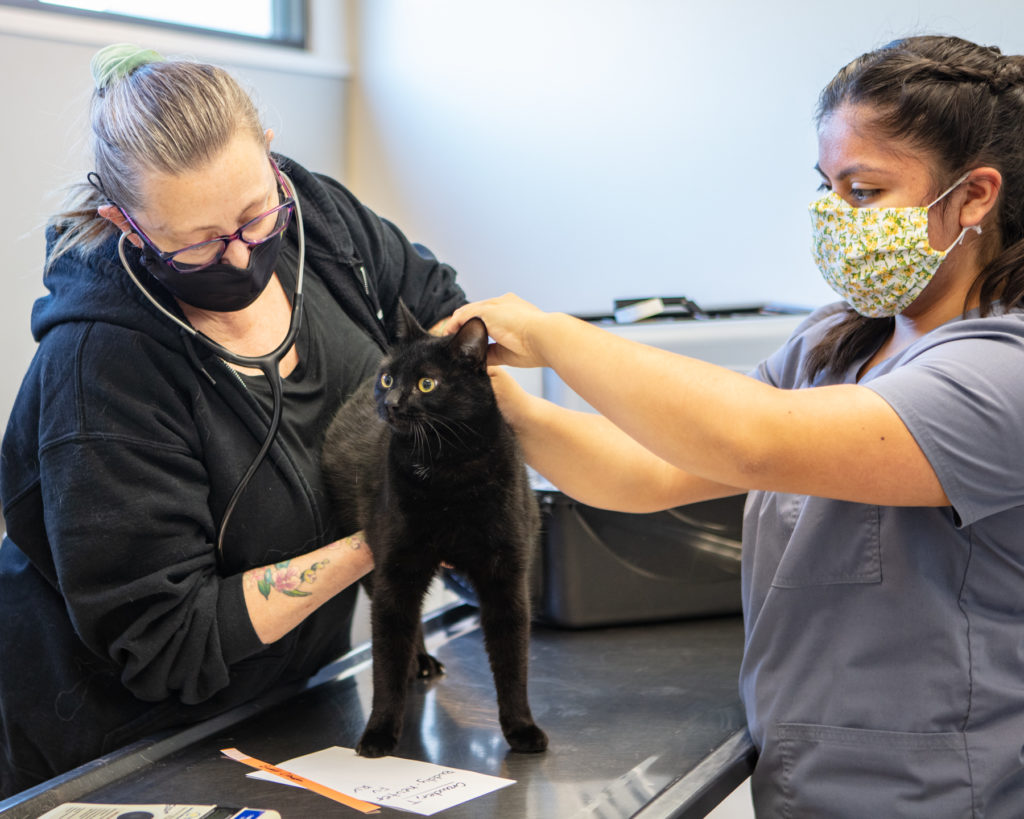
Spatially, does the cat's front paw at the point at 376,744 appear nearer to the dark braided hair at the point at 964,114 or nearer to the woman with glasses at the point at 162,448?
the woman with glasses at the point at 162,448

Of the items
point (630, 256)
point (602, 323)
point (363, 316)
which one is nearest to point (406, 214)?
point (630, 256)

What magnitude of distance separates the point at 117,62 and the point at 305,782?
94 centimetres

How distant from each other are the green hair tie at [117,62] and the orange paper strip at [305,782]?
0.88 m

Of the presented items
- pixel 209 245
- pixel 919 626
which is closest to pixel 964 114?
pixel 919 626

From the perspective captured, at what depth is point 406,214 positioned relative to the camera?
3.29m

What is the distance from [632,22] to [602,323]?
103cm

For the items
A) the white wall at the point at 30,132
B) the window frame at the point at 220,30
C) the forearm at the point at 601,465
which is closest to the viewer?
the forearm at the point at 601,465

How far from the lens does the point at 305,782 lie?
1.15 m

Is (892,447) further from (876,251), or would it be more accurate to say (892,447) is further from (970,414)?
(876,251)

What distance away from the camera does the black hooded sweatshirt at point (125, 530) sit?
117cm

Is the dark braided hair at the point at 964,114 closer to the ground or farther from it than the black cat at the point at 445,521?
farther from it

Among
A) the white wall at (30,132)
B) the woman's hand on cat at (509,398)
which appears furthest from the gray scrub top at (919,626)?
the white wall at (30,132)

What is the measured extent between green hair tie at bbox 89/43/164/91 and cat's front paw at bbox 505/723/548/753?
981mm

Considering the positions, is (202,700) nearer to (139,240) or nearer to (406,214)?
(139,240)
